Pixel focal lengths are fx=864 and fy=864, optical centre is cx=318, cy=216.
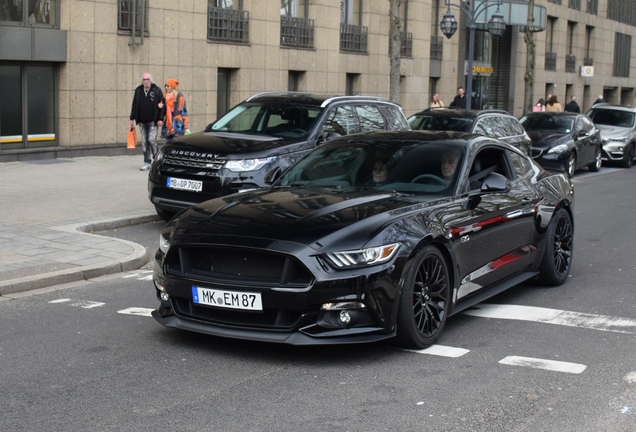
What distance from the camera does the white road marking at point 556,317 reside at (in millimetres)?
6586

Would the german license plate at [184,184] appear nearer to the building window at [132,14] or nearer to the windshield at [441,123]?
the windshield at [441,123]

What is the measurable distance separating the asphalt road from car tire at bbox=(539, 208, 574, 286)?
1.51 feet

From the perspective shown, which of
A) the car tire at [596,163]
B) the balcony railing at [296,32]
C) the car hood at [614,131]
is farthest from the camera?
the balcony railing at [296,32]

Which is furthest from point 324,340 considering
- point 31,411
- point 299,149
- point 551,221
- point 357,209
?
point 299,149

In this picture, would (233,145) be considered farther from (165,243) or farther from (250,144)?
(165,243)

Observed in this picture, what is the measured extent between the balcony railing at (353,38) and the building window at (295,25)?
81.7 inches

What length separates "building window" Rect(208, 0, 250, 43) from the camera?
78.8 feet

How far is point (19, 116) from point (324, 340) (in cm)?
1554

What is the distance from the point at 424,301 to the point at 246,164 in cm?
511

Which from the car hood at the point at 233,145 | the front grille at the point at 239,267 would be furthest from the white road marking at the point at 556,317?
the car hood at the point at 233,145

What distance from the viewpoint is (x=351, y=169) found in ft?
22.8

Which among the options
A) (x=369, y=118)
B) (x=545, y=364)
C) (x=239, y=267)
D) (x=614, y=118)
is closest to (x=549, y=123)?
(x=614, y=118)

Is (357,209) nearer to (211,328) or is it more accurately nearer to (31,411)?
(211,328)

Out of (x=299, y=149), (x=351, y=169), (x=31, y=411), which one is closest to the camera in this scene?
(x=31, y=411)
